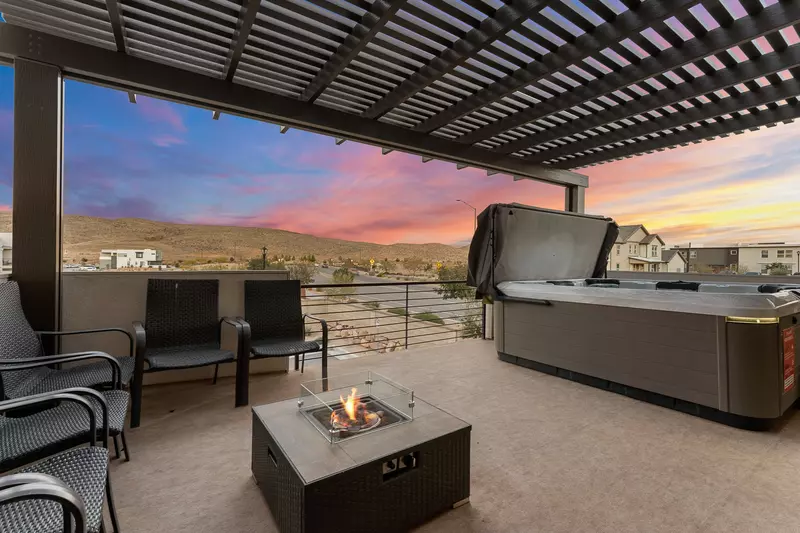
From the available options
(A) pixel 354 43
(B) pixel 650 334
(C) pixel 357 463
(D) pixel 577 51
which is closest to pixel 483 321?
(B) pixel 650 334

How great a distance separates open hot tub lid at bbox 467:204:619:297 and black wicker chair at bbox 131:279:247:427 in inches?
92.9

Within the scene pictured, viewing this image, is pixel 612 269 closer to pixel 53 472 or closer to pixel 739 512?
pixel 739 512

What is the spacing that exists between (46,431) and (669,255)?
277 inches

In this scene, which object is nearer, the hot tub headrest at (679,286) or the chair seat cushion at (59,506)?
the chair seat cushion at (59,506)

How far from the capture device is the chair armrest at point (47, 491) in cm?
66

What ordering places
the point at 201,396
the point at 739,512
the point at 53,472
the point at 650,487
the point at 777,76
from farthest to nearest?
the point at 777,76 → the point at 201,396 → the point at 650,487 → the point at 739,512 → the point at 53,472

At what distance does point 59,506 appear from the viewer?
0.86 metres

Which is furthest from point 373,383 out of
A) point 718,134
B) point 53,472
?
point 718,134

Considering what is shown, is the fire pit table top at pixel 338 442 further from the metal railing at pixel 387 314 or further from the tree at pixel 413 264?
the tree at pixel 413 264

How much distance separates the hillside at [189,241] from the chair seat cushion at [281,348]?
1.22 meters

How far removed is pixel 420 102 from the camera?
3.43 meters

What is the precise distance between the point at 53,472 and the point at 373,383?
124 cm

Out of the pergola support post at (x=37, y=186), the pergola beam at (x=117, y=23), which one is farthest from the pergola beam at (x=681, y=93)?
the pergola support post at (x=37, y=186)

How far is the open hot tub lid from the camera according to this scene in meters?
3.63
